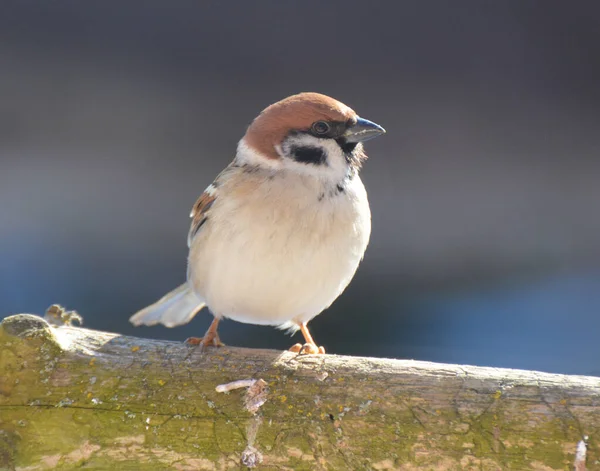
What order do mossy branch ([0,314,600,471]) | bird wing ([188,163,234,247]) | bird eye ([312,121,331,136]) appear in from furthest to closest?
bird wing ([188,163,234,247]) → bird eye ([312,121,331,136]) → mossy branch ([0,314,600,471])

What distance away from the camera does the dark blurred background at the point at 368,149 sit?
76.4 inches

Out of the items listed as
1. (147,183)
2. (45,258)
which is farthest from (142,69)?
(45,258)

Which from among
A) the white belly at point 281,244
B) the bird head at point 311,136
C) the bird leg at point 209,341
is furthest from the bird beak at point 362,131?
the bird leg at point 209,341

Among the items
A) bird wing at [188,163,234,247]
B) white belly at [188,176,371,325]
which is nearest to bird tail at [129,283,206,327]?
bird wing at [188,163,234,247]

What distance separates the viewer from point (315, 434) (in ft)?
3.40

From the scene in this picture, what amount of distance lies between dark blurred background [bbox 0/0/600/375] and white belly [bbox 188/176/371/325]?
1.96 feet

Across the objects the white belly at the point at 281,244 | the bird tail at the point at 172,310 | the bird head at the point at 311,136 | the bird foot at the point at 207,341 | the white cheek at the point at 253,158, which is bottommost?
the bird foot at the point at 207,341

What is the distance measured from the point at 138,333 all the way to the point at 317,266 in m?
0.91

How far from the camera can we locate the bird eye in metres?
1.42

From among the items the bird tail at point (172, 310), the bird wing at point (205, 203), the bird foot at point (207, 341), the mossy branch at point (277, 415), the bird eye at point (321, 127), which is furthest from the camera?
the bird tail at point (172, 310)

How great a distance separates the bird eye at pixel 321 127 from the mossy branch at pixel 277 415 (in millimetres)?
496

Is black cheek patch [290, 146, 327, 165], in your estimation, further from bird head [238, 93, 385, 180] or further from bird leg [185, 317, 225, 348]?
bird leg [185, 317, 225, 348]

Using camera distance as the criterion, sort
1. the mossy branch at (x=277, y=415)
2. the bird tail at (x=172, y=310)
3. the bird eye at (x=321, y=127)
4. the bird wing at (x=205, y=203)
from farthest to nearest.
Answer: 1. the bird tail at (x=172, y=310)
2. the bird wing at (x=205, y=203)
3. the bird eye at (x=321, y=127)
4. the mossy branch at (x=277, y=415)

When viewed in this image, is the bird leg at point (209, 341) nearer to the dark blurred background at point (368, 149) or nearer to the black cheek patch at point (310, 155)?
the black cheek patch at point (310, 155)
